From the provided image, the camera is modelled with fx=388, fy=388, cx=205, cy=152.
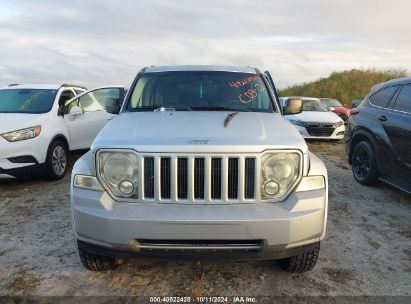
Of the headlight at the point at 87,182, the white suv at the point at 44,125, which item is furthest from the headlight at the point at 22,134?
the headlight at the point at 87,182

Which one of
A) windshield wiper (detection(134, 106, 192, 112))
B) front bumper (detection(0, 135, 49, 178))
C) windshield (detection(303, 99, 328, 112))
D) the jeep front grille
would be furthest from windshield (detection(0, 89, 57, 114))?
windshield (detection(303, 99, 328, 112))

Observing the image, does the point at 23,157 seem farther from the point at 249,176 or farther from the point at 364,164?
the point at 364,164

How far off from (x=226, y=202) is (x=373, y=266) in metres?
1.70

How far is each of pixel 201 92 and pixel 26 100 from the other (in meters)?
4.26

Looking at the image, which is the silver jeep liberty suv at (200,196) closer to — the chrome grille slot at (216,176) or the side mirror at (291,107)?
the chrome grille slot at (216,176)

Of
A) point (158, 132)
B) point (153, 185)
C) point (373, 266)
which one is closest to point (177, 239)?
point (153, 185)

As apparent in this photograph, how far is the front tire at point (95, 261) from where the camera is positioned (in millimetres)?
3203

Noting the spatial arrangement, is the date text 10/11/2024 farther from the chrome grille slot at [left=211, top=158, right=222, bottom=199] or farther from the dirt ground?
the chrome grille slot at [left=211, top=158, right=222, bottom=199]

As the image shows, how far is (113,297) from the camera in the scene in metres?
3.00

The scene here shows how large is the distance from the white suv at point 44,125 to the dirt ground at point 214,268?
3.60ft

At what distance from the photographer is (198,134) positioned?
9.80 ft

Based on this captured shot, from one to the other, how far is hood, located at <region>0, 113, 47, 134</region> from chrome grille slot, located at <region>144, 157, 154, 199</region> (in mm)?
3907

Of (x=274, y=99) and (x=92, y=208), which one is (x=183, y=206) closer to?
(x=92, y=208)

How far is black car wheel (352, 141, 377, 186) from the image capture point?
237 inches
